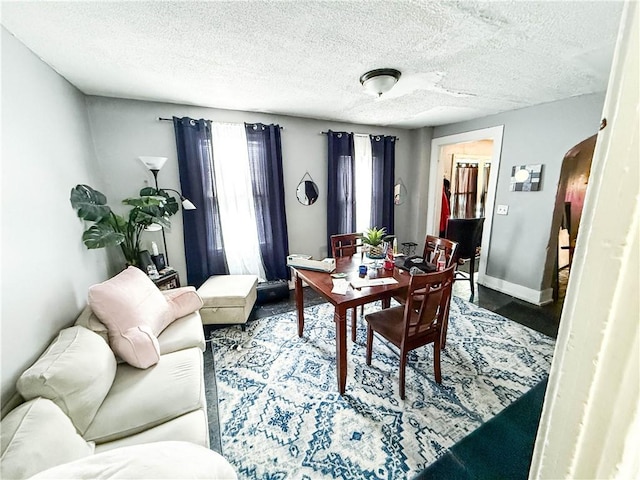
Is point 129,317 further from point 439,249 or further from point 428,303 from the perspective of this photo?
point 439,249

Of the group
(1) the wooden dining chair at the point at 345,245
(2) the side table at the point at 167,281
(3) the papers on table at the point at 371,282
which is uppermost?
(1) the wooden dining chair at the point at 345,245

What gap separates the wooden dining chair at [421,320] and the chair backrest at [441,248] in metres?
0.67

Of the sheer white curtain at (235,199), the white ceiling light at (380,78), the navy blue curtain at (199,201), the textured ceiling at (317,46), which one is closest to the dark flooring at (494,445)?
the navy blue curtain at (199,201)

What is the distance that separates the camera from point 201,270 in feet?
9.98

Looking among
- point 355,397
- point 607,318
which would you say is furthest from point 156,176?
point 607,318

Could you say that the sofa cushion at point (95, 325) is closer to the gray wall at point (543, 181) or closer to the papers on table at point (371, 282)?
the papers on table at point (371, 282)

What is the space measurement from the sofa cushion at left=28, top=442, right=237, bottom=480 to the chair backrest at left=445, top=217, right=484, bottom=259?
335 cm

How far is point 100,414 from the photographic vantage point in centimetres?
120

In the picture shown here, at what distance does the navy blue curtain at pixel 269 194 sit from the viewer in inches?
123

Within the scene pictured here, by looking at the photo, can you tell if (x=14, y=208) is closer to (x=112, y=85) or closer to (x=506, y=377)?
(x=112, y=85)

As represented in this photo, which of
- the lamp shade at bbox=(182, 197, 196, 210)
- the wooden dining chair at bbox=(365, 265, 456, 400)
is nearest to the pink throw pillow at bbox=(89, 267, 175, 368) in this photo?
the lamp shade at bbox=(182, 197, 196, 210)

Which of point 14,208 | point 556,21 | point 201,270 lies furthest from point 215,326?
point 556,21

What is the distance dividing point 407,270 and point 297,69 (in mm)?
1861

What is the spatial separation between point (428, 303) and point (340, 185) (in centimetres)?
239
